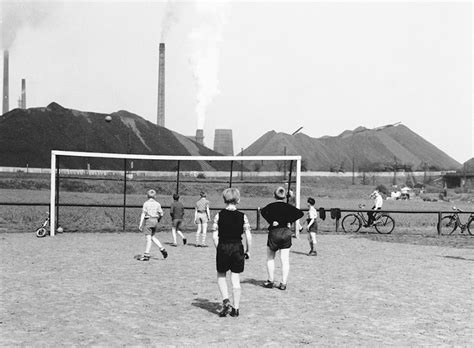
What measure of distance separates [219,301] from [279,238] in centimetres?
152

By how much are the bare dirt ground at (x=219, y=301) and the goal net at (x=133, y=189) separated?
18.4 feet

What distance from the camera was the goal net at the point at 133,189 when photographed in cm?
2072

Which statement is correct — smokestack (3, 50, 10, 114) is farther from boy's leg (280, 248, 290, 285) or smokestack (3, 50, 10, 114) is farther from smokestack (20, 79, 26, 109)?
boy's leg (280, 248, 290, 285)

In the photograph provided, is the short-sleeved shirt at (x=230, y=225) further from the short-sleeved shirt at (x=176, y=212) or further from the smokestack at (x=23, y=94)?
the smokestack at (x=23, y=94)

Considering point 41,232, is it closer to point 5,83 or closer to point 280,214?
point 280,214

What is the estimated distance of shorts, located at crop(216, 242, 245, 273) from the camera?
786 centimetres

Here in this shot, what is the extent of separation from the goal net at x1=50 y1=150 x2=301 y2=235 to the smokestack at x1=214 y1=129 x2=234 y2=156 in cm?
3086

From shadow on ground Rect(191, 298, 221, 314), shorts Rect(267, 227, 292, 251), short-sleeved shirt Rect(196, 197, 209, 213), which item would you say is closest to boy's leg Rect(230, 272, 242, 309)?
shadow on ground Rect(191, 298, 221, 314)

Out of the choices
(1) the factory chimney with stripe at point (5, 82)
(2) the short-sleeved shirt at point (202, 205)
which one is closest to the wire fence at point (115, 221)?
(2) the short-sleeved shirt at point (202, 205)

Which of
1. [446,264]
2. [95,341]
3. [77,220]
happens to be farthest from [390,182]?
[95,341]

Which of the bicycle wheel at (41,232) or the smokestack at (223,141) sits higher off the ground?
the smokestack at (223,141)

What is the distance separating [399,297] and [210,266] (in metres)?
4.67

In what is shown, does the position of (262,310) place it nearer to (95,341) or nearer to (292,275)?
(95,341)

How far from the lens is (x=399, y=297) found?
939 cm
